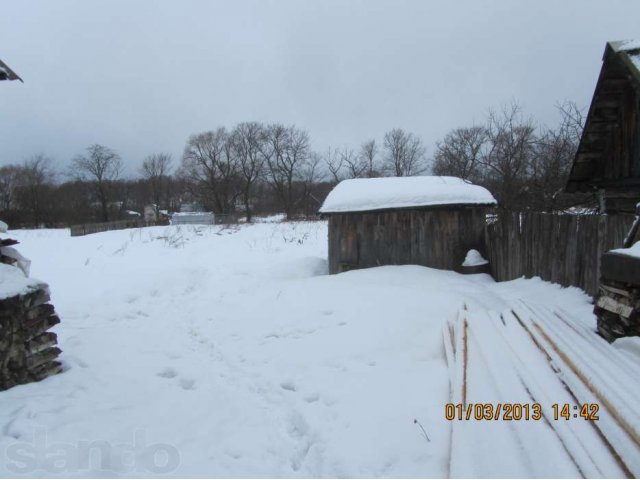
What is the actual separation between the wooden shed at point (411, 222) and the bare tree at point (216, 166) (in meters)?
50.6

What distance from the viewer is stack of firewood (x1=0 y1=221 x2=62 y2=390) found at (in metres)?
3.44

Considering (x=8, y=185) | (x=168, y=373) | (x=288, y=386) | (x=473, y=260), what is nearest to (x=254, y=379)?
(x=288, y=386)

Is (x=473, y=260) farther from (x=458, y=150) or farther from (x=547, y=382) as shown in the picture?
(x=458, y=150)

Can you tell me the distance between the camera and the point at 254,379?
4.25 metres

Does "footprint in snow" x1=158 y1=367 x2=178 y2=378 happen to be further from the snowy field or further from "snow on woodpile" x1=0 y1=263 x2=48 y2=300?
"snow on woodpile" x1=0 y1=263 x2=48 y2=300

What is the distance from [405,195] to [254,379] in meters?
5.94

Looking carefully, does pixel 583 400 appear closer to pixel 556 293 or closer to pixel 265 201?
pixel 556 293

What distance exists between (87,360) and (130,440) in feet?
6.69

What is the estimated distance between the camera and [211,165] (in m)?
58.4

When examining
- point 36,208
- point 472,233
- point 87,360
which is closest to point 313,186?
point 36,208

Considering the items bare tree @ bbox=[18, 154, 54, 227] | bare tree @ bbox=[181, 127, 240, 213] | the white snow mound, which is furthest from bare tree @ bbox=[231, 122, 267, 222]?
the white snow mound

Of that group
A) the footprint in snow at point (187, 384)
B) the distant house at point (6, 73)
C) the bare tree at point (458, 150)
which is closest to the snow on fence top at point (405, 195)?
the footprint in snow at point (187, 384)
